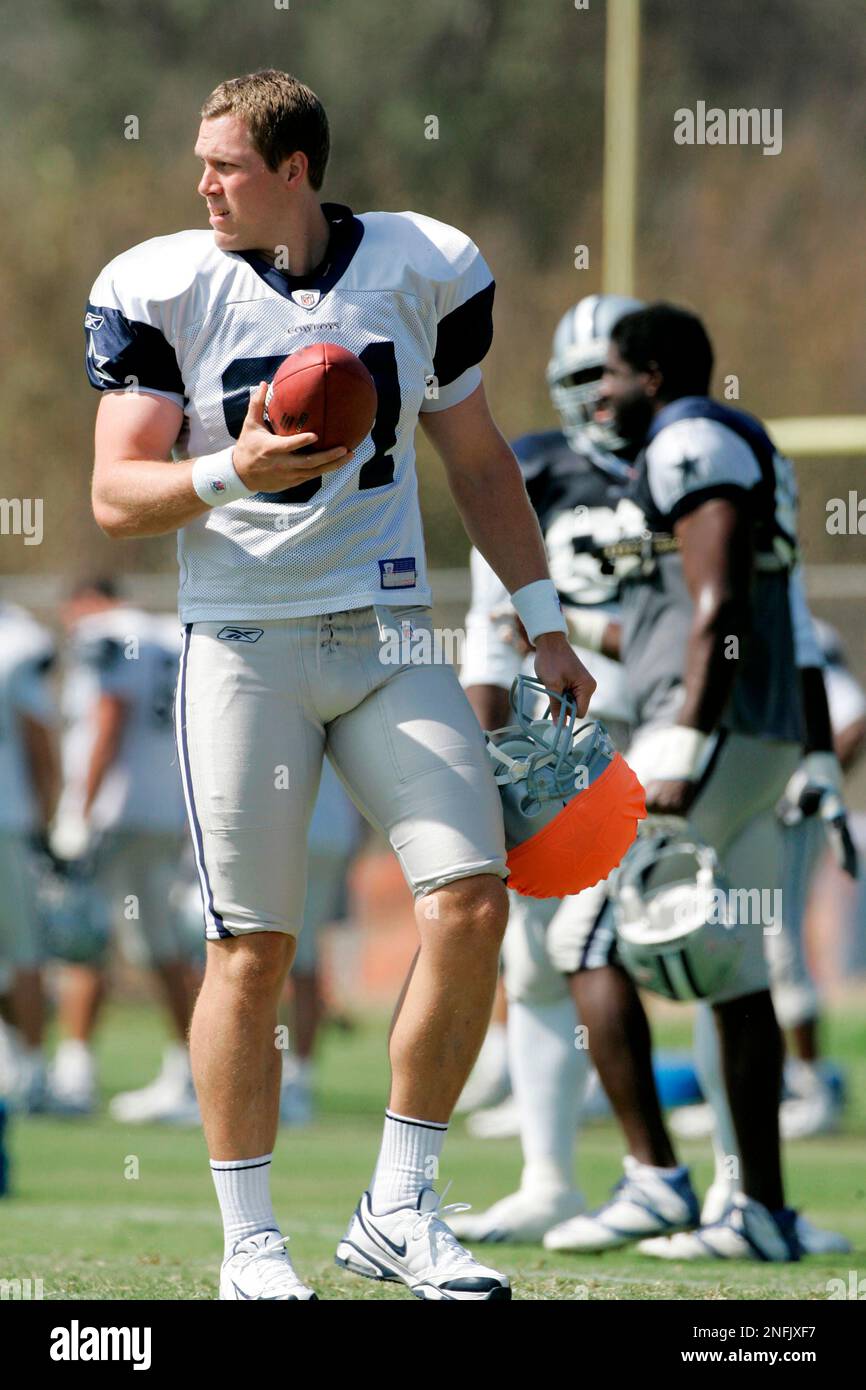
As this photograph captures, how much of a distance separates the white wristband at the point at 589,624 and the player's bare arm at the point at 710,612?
1.75 ft

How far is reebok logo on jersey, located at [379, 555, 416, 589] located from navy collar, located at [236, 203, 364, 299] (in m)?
0.42

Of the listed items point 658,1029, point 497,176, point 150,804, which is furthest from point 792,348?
point 150,804

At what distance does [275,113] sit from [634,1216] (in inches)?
89.1

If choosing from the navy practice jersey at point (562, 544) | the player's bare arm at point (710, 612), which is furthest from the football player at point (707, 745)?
the navy practice jersey at point (562, 544)

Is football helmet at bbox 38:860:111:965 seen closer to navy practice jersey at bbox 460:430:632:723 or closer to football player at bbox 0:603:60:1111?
football player at bbox 0:603:60:1111

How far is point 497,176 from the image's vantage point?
23625 mm

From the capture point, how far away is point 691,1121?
253 inches

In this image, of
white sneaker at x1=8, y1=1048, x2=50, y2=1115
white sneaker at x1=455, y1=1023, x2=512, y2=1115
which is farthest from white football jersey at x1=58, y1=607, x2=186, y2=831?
white sneaker at x1=455, y1=1023, x2=512, y2=1115

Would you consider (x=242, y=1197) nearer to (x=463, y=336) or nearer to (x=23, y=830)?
(x=463, y=336)

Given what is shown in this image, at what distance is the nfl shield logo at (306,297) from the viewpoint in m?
3.16

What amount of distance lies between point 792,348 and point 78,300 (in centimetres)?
866

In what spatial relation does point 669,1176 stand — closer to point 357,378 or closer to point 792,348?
point 357,378

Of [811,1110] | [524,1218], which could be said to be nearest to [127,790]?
[811,1110]

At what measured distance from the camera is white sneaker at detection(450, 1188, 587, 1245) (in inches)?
172
